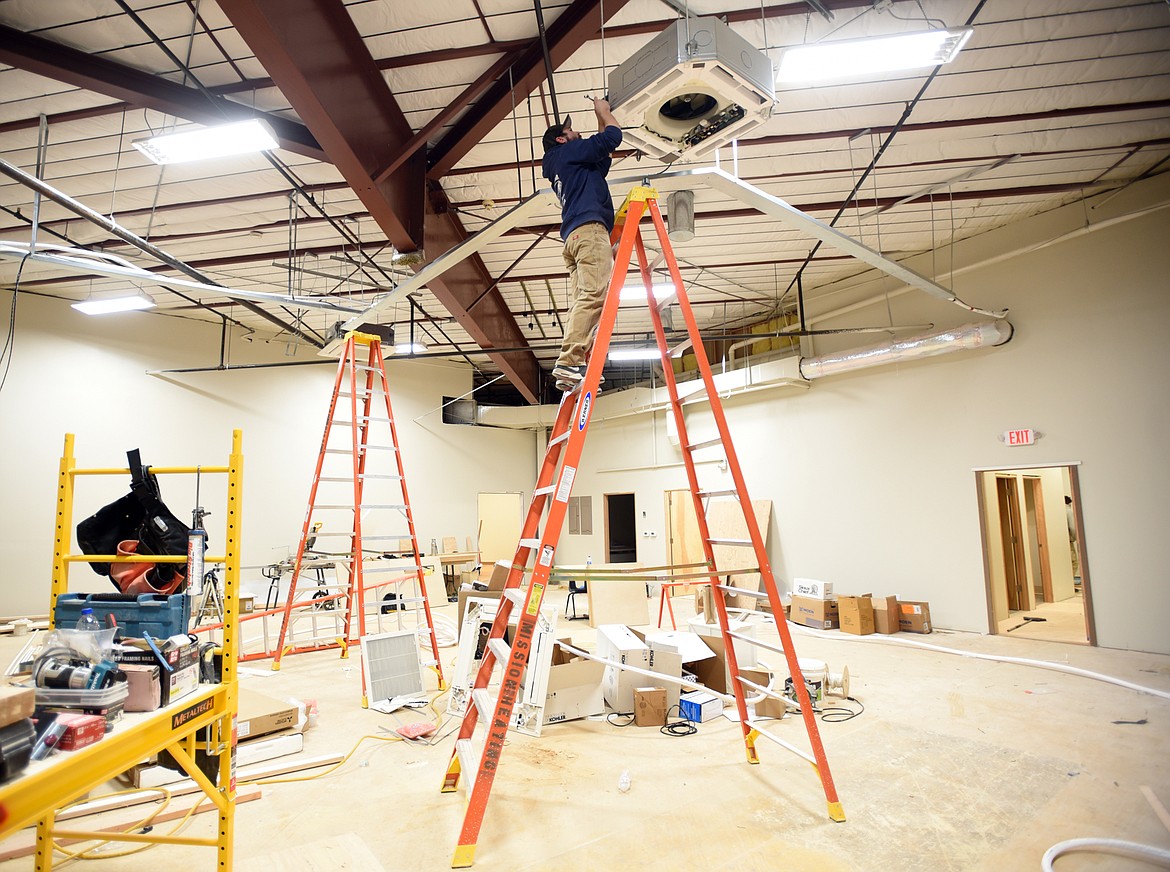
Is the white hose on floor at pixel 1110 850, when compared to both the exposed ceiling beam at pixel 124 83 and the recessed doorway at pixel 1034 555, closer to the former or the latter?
the recessed doorway at pixel 1034 555

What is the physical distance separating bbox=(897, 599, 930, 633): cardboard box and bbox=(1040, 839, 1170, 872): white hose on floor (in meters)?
4.76

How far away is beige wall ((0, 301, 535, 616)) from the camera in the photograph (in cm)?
779

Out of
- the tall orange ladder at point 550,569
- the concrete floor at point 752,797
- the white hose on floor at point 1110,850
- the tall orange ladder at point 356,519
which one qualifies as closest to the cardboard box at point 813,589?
the concrete floor at point 752,797

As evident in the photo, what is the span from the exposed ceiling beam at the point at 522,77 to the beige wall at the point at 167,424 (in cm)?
682

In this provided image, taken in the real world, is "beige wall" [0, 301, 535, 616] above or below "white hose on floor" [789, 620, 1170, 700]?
above

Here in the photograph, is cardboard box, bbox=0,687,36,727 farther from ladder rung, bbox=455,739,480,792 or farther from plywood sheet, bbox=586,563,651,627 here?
plywood sheet, bbox=586,563,651,627

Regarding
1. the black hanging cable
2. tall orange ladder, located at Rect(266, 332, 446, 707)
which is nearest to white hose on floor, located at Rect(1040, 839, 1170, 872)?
tall orange ladder, located at Rect(266, 332, 446, 707)

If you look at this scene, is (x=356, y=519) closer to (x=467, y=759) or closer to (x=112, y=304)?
(x=467, y=759)

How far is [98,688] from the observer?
1.58m

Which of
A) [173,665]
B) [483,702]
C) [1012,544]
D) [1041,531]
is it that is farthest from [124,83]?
[1041,531]

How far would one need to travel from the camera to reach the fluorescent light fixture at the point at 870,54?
10.8ft

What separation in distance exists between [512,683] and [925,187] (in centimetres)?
608

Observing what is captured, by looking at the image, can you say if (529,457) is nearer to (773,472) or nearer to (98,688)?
(773,472)

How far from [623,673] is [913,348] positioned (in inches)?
212
